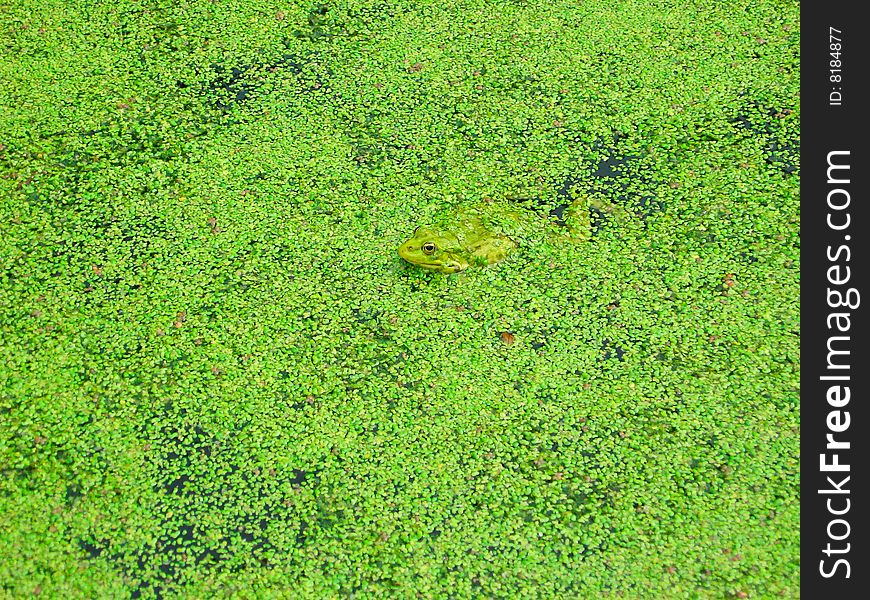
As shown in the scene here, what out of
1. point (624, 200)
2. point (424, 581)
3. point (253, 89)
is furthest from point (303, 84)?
point (424, 581)

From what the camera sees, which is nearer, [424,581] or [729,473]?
Result: [424,581]

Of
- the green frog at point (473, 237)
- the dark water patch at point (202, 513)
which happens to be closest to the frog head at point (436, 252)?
the green frog at point (473, 237)

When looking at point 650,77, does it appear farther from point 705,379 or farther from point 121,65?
point 121,65

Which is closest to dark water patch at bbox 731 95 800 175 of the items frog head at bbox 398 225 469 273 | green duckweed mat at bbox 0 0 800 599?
green duckweed mat at bbox 0 0 800 599

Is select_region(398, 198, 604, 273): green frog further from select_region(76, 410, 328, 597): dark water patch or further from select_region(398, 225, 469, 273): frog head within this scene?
select_region(76, 410, 328, 597): dark water patch

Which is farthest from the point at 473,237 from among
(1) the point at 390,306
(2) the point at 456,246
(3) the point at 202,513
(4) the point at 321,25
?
(4) the point at 321,25

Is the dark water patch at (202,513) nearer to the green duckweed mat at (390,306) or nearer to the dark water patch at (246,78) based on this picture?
the green duckweed mat at (390,306)

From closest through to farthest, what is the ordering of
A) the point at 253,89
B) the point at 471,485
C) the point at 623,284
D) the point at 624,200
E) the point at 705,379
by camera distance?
the point at 471,485
the point at 705,379
the point at 623,284
the point at 624,200
the point at 253,89

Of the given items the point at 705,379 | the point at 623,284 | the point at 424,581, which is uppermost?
the point at 623,284
